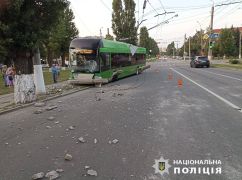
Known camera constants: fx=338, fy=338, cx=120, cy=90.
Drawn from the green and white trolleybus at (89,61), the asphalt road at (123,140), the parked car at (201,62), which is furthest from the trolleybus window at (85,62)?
the parked car at (201,62)

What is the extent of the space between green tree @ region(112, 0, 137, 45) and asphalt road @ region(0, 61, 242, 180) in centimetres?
4432

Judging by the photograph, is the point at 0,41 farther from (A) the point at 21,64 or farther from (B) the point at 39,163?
(B) the point at 39,163

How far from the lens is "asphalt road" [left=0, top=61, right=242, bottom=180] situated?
557 centimetres

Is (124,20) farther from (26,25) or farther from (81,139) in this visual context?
(81,139)

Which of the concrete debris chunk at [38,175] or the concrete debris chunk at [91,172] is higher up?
the concrete debris chunk at [38,175]

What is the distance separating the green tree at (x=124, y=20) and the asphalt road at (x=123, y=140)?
4432 cm

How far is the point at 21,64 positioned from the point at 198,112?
833 centimetres

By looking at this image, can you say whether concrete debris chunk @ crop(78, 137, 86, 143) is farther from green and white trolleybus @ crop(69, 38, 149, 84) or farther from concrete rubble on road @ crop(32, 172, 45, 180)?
green and white trolleybus @ crop(69, 38, 149, 84)

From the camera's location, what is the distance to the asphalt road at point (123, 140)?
557 cm

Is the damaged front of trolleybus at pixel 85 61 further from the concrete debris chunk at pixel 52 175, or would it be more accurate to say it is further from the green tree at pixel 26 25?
the concrete debris chunk at pixel 52 175

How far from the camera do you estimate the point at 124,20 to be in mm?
55969

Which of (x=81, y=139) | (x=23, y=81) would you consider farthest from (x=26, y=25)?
(x=81, y=139)

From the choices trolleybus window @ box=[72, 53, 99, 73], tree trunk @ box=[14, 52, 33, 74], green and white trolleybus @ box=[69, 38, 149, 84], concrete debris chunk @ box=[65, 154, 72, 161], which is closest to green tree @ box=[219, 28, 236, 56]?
green and white trolleybus @ box=[69, 38, 149, 84]

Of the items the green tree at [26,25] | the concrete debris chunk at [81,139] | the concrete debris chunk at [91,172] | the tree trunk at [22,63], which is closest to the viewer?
the concrete debris chunk at [91,172]
